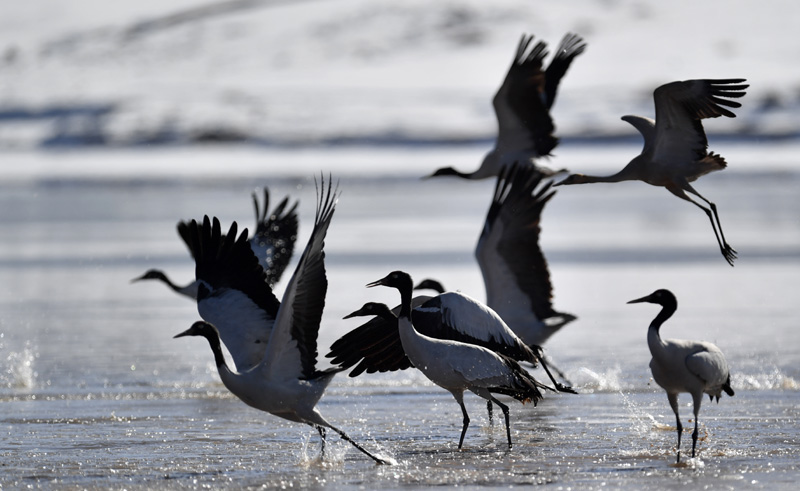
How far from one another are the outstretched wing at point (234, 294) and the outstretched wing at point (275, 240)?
2.58 m

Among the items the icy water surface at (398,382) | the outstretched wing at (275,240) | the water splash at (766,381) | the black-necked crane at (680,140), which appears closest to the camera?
the icy water surface at (398,382)

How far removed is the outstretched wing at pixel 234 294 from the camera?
8.60m

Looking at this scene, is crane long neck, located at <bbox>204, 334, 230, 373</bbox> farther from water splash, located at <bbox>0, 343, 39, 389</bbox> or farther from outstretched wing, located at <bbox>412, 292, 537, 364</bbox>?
water splash, located at <bbox>0, 343, 39, 389</bbox>

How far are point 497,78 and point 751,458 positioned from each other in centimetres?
8342

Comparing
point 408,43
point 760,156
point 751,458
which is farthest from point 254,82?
point 751,458

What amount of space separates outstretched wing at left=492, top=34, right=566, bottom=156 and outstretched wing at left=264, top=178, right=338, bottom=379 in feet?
16.5

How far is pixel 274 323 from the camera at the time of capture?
7.83m

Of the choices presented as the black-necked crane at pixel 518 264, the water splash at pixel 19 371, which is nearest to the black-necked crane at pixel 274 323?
the black-necked crane at pixel 518 264

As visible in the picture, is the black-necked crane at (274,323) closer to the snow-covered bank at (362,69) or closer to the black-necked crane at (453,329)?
the black-necked crane at (453,329)

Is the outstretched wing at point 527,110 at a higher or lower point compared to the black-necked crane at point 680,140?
higher

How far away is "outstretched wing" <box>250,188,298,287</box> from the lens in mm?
11727

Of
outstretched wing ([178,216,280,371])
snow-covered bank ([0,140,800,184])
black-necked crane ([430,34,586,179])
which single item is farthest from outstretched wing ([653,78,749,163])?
snow-covered bank ([0,140,800,184])

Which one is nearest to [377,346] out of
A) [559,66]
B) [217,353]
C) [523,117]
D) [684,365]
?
[217,353]

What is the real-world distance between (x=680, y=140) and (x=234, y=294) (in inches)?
140
